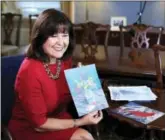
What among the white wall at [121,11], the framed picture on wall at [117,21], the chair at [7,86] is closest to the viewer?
the chair at [7,86]

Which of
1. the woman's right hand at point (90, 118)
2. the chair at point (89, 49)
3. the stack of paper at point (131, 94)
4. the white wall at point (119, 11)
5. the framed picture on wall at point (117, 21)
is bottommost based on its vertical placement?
the woman's right hand at point (90, 118)

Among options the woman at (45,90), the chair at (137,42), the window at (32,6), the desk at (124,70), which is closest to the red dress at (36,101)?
the woman at (45,90)

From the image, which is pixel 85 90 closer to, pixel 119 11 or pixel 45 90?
pixel 45 90

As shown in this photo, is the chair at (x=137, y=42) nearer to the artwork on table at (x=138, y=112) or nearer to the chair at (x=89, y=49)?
the chair at (x=89, y=49)

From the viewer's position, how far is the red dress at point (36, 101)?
52.2 inches

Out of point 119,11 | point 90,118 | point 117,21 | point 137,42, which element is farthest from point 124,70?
point 119,11

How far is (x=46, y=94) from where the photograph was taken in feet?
4.60

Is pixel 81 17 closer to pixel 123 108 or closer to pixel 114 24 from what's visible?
pixel 114 24

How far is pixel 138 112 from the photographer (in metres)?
1.33

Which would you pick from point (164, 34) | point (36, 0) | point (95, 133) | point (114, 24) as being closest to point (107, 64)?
point (95, 133)

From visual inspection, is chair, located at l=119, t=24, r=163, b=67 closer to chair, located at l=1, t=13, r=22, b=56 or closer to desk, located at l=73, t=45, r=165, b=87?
desk, located at l=73, t=45, r=165, b=87

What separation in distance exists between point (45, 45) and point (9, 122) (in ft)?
1.49

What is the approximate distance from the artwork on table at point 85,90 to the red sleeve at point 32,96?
169 millimetres

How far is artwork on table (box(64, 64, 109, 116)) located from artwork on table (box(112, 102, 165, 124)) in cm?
10
